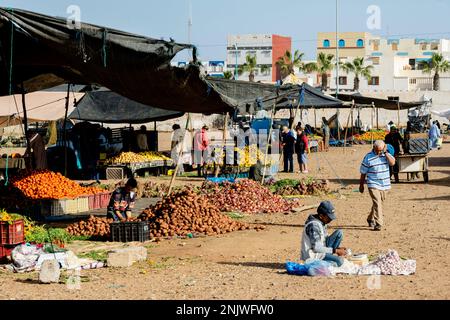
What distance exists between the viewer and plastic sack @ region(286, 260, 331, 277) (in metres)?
10.1

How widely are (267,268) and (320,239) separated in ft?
Answer: 3.32

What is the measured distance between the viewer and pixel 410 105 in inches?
1592

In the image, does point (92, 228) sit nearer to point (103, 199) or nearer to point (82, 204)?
point (82, 204)

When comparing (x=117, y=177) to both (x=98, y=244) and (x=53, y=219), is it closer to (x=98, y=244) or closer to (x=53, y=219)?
(x=53, y=219)

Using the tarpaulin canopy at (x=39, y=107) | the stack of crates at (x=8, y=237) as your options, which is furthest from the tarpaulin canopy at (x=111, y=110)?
the stack of crates at (x=8, y=237)

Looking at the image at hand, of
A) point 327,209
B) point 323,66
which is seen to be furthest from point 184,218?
point 323,66

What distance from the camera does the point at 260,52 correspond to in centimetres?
10588

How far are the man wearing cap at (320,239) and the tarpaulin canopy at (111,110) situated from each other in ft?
56.7

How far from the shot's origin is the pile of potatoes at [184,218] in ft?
45.4

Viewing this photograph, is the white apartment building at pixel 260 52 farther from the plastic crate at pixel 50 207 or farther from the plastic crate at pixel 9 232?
the plastic crate at pixel 9 232

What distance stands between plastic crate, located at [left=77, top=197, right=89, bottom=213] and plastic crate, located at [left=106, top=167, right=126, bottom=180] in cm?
680

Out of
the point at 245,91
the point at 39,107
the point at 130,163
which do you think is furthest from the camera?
the point at 39,107
